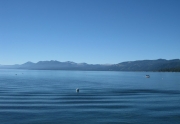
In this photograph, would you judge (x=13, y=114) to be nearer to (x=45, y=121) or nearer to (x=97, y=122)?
(x=45, y=121)

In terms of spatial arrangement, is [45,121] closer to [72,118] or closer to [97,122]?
[72,118]

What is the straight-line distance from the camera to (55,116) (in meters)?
23.8

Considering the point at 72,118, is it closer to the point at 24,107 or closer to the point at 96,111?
the point at 96,111

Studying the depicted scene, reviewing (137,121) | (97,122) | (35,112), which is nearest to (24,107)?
(35,112)

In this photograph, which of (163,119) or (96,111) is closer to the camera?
(163,119)

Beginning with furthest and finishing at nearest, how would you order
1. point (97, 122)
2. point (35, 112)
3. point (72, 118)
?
1. point (35, 112)
2. point (72, 118)
3. point (97, 122)

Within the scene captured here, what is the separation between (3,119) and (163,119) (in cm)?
1599

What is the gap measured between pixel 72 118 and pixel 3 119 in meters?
6.74

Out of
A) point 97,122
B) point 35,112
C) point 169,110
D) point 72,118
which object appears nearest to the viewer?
Answer: point 97,122

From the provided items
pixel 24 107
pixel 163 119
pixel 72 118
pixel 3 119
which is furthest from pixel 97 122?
pixel 24 107

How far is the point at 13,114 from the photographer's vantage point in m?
24.5

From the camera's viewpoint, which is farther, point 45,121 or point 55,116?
point 55,116

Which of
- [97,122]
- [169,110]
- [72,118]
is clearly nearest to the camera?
[97,122]

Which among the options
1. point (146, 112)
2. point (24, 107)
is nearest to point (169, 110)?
Answer: point (146, 112)
